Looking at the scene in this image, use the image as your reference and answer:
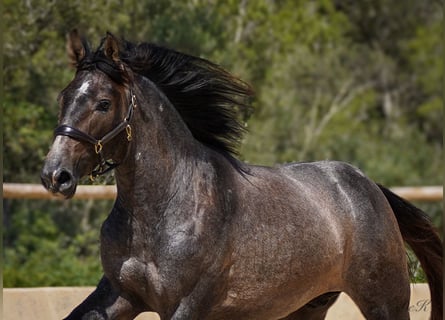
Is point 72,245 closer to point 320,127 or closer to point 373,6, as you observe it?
point 320,127

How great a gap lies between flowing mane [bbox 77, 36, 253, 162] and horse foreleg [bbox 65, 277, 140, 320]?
972mm

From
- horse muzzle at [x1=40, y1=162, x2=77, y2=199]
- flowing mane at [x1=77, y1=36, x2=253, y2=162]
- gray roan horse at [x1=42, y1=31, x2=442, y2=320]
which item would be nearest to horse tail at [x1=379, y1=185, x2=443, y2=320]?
gray roan horse at [x1=42, y1=31, x2=442, y2=320]

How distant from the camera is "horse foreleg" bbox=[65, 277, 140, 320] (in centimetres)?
449

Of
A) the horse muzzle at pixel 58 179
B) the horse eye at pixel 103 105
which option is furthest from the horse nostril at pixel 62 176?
the horse eye at pixel 103 105

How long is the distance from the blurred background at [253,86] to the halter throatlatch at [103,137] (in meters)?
1.66

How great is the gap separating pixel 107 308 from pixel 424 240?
8.03 feet

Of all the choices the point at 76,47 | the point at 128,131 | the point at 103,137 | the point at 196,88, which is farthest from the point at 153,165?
the point at 76,47

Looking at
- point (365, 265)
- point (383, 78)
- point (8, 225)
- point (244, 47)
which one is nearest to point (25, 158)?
point (8, 225)

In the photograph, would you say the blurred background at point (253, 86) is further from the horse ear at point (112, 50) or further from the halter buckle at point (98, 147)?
the halter buckle at point (98, 147)

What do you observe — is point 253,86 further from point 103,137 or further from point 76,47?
point 103,137

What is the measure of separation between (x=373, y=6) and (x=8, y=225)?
15.2 metres

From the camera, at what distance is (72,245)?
37.9 ft

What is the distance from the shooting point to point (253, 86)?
10945 mm

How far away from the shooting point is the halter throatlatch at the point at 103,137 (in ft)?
13.3
